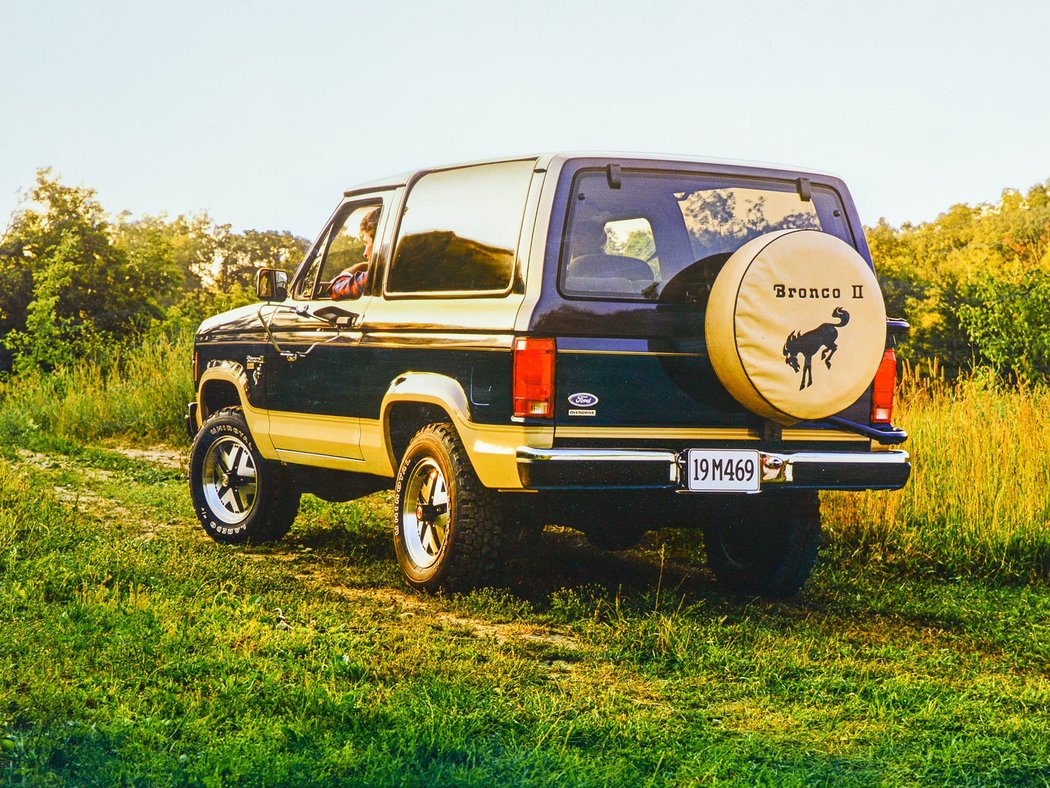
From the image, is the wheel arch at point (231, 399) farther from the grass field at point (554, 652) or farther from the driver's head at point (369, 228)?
the driver's head at point (369, 228)

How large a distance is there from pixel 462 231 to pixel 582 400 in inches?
48.2

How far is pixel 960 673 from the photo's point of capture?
16.9 ft

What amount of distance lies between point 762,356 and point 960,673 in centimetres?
149

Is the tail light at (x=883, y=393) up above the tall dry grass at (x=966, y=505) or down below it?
above

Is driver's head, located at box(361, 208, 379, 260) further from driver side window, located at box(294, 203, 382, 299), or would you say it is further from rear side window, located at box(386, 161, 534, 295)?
rear side window, located at box(386, 161, 534, 295)

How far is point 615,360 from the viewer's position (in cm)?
552

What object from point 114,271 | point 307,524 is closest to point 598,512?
point 307,524

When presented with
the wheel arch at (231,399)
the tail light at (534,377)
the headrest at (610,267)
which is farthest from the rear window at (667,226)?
the wheel arch at (231,399)

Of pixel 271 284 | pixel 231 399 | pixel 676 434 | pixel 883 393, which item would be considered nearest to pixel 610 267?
pixel 676 434

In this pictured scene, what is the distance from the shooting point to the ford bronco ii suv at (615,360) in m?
5.46

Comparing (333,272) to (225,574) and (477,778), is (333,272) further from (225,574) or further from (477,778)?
(477,778)

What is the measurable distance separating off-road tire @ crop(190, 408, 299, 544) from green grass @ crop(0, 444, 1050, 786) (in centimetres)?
30

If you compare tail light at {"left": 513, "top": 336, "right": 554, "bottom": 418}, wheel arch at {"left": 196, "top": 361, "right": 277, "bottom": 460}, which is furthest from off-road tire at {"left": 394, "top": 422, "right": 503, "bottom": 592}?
wheel arch at {"left": 196, "top": 361, "right": 277, "bottom": 460}

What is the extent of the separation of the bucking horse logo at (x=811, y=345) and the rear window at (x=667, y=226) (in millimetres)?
481
